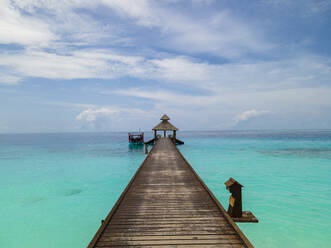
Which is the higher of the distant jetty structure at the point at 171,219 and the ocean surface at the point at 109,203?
the distant jetty structure at the point at 171,219

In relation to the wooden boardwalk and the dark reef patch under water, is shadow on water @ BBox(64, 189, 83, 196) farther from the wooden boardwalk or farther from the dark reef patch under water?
the dark reef patch under water

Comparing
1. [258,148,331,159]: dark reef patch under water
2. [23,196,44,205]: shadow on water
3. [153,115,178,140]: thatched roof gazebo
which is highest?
[153,115,178,140]: thatched roof gazebo

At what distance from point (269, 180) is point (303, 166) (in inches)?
329

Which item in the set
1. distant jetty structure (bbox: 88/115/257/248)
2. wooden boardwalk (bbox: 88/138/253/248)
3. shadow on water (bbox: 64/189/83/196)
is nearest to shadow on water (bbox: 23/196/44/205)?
shadow on water (bbox: 64/189/83/196)

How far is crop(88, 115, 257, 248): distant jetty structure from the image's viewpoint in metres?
3.79

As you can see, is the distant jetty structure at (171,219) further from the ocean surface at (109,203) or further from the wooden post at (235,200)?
the ocean surface at (109,203)

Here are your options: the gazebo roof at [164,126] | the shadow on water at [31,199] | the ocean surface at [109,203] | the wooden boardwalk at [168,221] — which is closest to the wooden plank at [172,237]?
the wooden boardwalk at [168,221]

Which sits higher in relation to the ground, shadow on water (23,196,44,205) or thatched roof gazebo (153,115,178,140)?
thatched roof gazebo (153,115,178,140)

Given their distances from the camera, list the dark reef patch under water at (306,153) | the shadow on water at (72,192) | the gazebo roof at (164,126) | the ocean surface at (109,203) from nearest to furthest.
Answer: the ocean surface at (109,203), the shadow on water at (72,192), the dark reef patch under water at (306,153), the gazebo roof at (164,126)

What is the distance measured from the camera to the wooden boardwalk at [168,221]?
3.79 meters

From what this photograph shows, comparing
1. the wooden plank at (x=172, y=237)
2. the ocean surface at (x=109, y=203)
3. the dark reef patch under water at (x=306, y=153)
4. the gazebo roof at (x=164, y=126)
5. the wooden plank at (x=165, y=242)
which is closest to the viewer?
the wooden plank at (x=165, y=242)

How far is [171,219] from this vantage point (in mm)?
4691


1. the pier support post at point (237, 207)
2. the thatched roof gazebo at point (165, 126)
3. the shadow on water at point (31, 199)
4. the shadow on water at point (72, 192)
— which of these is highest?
the thatched roof gazebo at point (165, 126)

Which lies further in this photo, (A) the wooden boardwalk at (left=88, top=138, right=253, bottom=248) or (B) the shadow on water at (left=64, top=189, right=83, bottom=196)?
(B) the shadow on water at (left=64, top=189, right=83, bottom=196)
